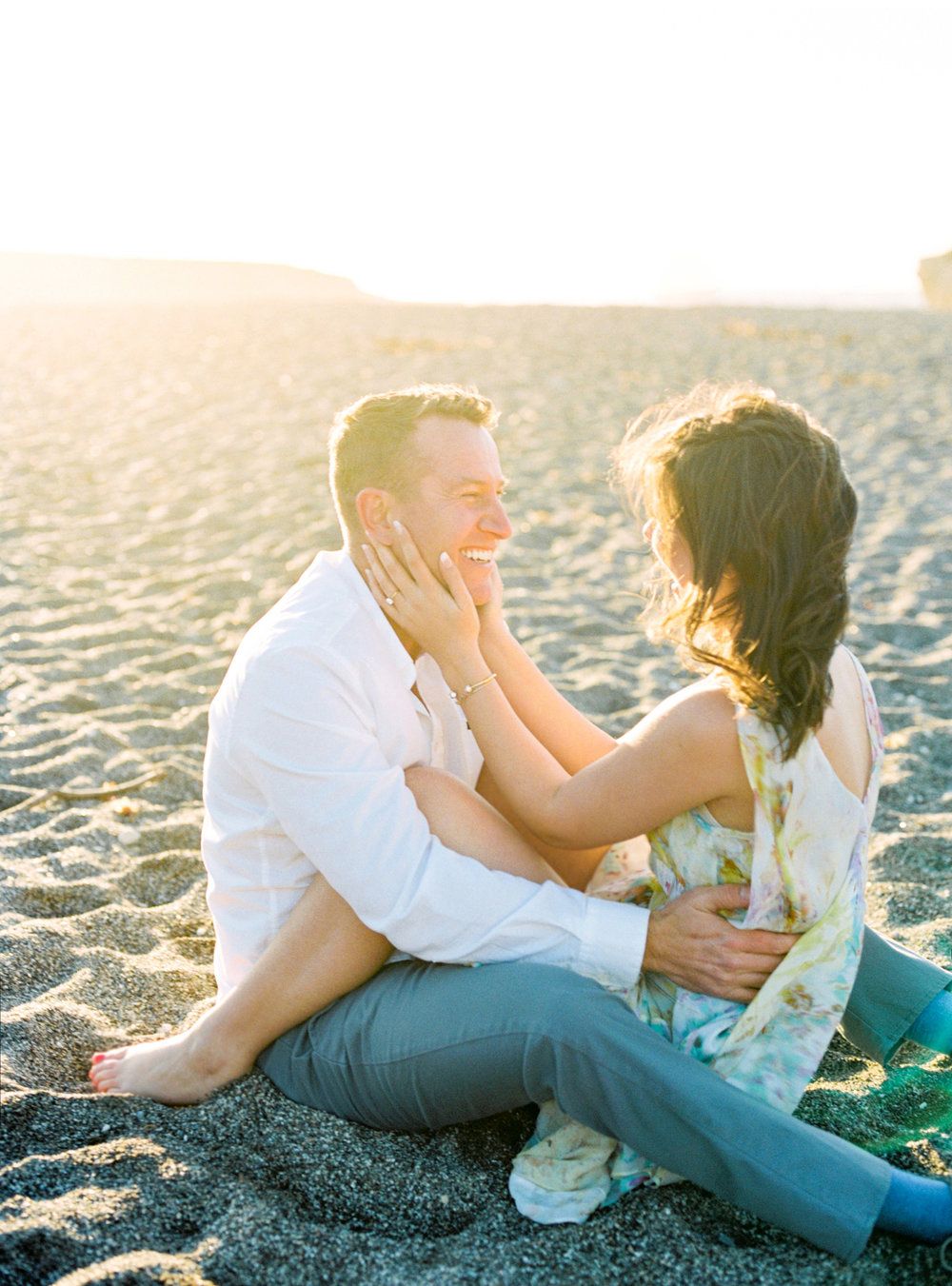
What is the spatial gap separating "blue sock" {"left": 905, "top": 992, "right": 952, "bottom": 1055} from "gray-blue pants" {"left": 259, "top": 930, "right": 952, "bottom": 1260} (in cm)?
55

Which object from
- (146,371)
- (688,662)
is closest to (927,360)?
(146,371)

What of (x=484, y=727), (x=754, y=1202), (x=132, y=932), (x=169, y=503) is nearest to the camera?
(x=754, y=1202)

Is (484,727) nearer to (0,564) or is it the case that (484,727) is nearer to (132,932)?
(132,932)

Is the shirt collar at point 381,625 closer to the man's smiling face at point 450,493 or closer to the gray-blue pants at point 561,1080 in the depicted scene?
the man's smiling face at point 450,493

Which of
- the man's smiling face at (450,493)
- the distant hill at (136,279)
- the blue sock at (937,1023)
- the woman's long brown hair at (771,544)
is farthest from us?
the distant hill at (136,279)

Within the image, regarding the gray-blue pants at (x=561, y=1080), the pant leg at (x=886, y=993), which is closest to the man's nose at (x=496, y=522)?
the gray-blue pants at (x=561, y=1080)

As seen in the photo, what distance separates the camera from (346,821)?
2195 mm

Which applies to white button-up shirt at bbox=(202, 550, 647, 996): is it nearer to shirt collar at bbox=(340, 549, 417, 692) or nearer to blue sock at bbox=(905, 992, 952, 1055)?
shirt collar at bbox=(340, 549, 417, 692)

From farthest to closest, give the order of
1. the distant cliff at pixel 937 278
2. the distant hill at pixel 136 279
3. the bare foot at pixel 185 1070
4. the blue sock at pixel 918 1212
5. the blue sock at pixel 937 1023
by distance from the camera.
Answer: the distant cliff at pixel 937 278, the distant hill at pixel 136 279, the blue sock at pixel 937 1023, the bare foot at pixel 185 1070, the blue sock at pixel 918 1212

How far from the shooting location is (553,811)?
2373mm

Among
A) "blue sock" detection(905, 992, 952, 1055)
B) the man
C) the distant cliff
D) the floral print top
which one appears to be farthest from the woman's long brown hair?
the distant cliff

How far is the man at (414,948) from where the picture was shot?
6.59ft

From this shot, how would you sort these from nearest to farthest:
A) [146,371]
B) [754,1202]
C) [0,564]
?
1. [754,1202]
2. [0,564]
3. [146,371]

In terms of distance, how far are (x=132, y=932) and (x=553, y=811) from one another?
136 centimetres
